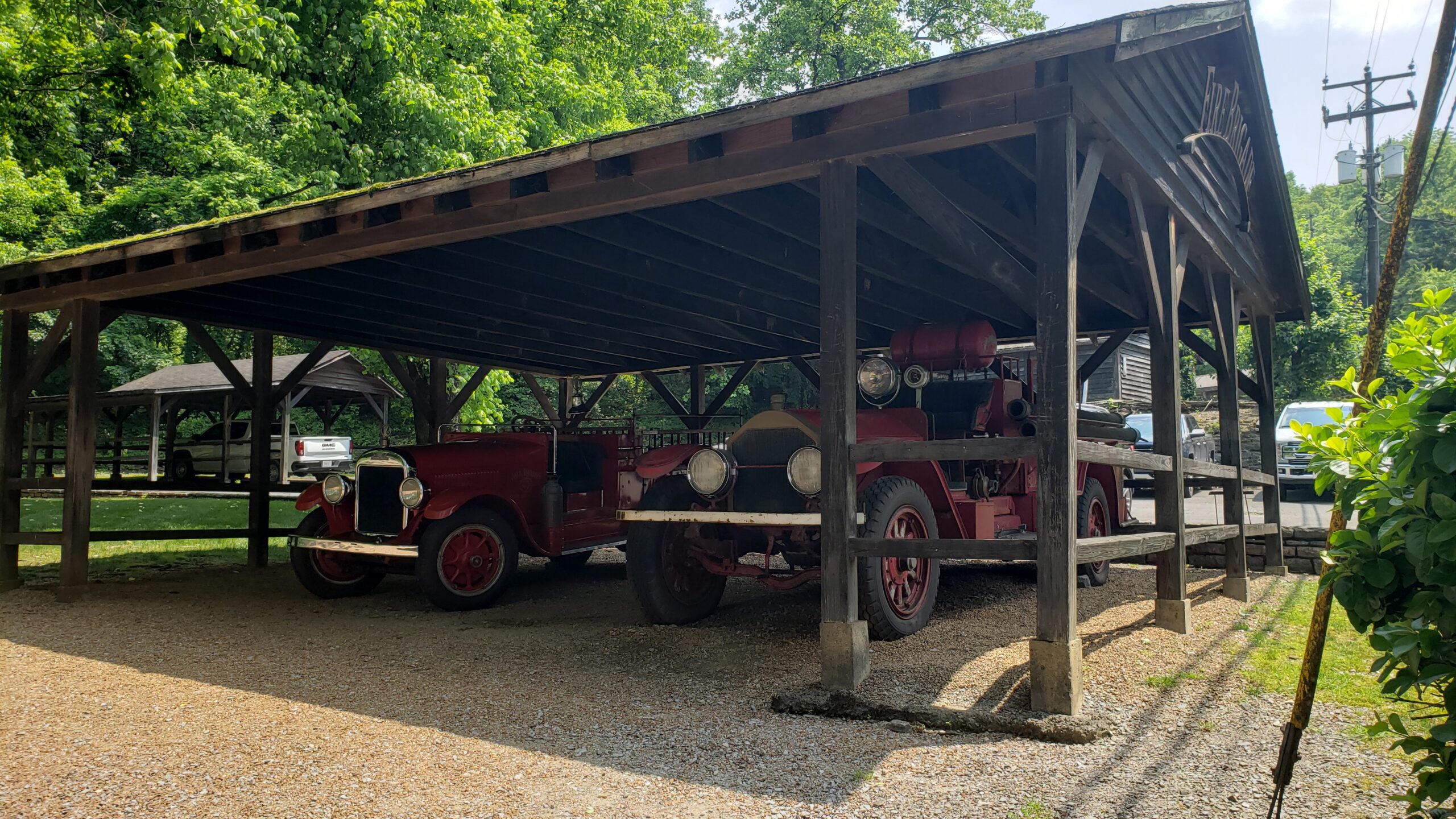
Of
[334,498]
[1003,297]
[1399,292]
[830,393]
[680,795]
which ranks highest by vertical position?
[1399,292]

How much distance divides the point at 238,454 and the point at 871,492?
2063 cm

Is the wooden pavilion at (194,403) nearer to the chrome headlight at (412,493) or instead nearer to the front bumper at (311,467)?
the front bumper at (311,467)

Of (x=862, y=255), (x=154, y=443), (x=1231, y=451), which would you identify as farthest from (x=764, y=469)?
(x=154, y=443)

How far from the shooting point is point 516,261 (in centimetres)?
723

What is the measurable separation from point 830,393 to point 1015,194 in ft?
7.79

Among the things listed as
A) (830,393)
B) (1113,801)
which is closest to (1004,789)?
(1113,801)

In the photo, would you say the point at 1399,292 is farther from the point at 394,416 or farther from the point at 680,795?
the point at 680,795

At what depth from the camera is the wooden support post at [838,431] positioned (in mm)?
4484

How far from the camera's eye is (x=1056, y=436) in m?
4.09

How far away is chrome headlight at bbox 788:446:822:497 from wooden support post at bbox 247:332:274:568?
7006 millimetres

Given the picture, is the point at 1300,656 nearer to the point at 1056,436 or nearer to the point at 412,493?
the point at 1056,436

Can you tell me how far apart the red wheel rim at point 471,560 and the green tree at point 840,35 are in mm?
24120

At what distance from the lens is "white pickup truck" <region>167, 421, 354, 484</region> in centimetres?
2186

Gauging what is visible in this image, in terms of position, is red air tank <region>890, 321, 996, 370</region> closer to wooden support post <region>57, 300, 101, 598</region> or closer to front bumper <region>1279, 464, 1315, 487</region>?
wooden support post <region>57, 300, 101, 598</region>
